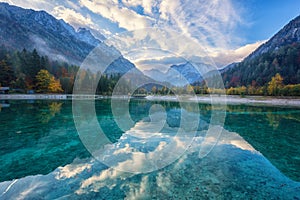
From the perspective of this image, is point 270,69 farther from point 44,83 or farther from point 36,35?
point 36,35

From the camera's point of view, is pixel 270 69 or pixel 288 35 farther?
pixel 288 35

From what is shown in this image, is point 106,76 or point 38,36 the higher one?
point 38,36

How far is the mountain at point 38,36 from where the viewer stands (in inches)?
4638

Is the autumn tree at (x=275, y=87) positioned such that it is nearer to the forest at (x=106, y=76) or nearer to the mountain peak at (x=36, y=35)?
the forest at (x=106, y=76)

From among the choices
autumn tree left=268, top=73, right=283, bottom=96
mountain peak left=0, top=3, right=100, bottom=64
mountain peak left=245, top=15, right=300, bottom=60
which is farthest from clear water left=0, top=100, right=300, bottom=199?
mountain peak left=245, top=15, right=300, bottom=60

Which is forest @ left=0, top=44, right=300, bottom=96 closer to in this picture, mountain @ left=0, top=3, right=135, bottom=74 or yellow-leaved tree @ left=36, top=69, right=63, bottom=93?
yellow-leaved tree @ left=36, top=69, right=63, bottom=93

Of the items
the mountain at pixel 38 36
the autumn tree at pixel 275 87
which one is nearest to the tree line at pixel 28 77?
the mountain at pixel 38 36

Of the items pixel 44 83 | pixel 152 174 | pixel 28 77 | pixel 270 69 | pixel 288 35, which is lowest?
pixel 152 174

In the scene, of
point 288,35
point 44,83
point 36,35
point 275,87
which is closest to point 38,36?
point 36,35

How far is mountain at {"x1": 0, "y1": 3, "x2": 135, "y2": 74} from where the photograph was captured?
118 meters

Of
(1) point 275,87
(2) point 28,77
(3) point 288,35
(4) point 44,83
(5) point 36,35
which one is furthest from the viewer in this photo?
(5) point 36,35

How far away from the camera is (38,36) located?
138 meters

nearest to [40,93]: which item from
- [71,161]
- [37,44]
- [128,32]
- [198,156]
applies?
[128,32]

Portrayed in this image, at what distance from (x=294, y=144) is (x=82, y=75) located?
55.1 m
